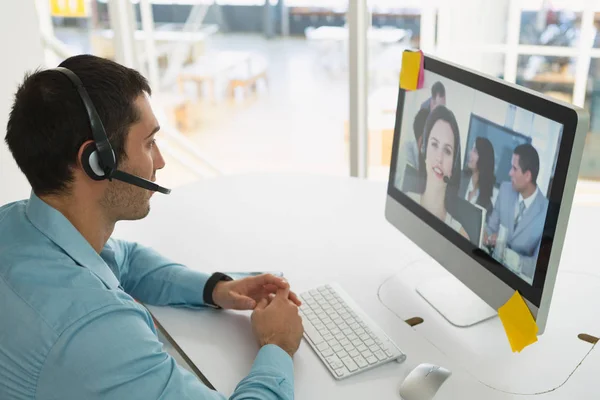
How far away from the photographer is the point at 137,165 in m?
1.08

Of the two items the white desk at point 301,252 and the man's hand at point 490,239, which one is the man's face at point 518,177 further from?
the white desk at point 301,252

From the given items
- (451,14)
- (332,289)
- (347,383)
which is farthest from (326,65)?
(347,383)

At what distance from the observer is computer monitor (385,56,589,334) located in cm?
100

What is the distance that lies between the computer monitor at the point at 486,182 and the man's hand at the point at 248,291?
301 millimetres

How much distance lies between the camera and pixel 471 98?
3.76 feet

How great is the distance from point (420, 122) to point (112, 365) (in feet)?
2.44

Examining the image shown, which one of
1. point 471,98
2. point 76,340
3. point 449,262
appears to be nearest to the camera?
point 76,340

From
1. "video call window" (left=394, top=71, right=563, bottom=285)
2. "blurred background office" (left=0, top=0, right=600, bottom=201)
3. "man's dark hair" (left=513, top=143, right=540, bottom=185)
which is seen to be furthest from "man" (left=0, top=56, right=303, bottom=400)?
"blurred background office" (left=0, top=0, right=600, bottom=201)

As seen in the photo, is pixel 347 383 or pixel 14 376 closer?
pixel 14 376

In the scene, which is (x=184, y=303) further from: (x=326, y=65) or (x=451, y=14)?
(x=326, y=65)

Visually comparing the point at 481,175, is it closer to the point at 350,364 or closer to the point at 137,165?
the point at 350,364

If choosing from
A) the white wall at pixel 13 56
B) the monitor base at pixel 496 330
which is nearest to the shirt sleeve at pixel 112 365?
the monitor base at pixel 496 330

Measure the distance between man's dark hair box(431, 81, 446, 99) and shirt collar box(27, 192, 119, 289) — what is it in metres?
0.68

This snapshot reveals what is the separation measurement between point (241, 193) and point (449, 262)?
0.75 metres
